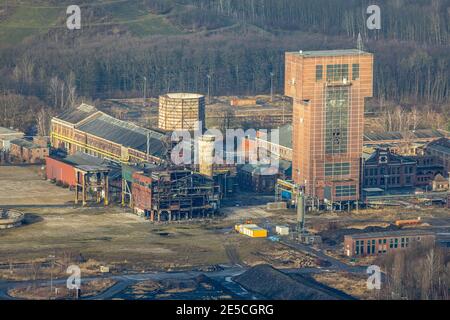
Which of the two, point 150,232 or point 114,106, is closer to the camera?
point 150,232

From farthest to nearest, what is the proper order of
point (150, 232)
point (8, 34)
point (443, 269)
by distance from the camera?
point (8, 34), point (150, 232), point (443, 269)

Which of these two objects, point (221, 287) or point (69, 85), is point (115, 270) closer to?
point (221, 287)

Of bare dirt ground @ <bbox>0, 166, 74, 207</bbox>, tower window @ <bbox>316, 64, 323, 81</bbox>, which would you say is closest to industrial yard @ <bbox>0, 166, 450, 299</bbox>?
bare dirt ground @ <bbox>0, 166, 74, 207</bbox>

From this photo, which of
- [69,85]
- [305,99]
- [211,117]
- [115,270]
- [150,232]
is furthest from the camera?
[69,85]

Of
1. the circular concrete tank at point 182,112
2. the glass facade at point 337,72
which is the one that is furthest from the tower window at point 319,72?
the circular concrete tank at point 182,112

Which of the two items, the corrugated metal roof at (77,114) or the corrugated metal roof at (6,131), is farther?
the corrugated metal roof at (6,131)

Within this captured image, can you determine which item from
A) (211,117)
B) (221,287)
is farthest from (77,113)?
(221,287)

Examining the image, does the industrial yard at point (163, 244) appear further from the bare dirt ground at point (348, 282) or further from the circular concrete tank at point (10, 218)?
the circular concrete tank at point (10, 218)
